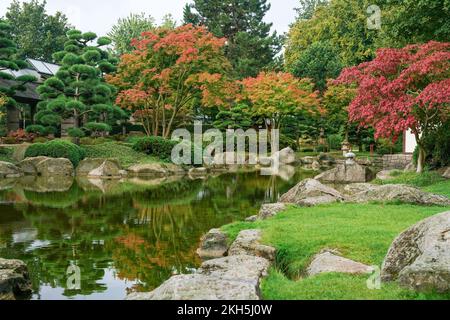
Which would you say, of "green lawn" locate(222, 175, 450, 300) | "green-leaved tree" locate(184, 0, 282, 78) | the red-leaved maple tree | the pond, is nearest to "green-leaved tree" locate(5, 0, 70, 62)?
"green-leaved tree" locate(184, 0, 282, 78)

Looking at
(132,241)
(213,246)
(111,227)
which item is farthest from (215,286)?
(111,227)

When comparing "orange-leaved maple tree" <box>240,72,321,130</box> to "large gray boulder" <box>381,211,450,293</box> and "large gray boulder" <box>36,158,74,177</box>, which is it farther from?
"large gray boulder" <box>381,211,450,293</box>

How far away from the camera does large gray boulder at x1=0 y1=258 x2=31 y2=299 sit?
219 inches

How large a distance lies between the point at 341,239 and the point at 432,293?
2.75 meters

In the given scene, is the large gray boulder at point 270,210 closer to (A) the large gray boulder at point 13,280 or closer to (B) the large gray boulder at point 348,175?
(A) the large gray boulder at point 13,280

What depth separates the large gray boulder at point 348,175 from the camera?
1858 cm

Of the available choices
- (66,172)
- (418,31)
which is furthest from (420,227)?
(66,172)

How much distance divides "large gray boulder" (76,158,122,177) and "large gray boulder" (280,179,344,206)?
1176 centimetres

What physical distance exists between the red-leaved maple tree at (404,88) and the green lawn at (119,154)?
12.4 metres

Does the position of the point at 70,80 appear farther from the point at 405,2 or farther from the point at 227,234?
the point at 227,234

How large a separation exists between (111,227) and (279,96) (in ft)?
73.4

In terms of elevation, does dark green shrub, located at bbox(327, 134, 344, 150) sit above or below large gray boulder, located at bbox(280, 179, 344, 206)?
above

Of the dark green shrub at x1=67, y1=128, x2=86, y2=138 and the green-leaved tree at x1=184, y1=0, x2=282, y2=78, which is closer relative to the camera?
the dark green shrub at x1=67, y1=128, x2=86, y2=138

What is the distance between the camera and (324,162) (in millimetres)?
29922
